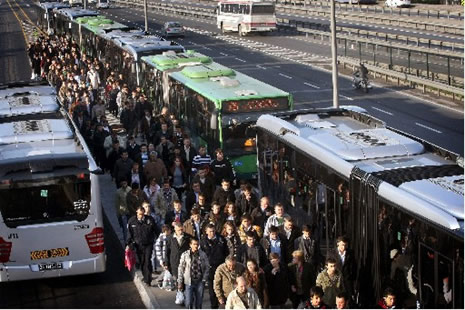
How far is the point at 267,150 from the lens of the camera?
21.3 m

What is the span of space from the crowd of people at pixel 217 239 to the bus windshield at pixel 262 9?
49.5 m

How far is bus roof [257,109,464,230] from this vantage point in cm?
1322

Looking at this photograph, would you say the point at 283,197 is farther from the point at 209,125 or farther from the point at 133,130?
the point at 133,130

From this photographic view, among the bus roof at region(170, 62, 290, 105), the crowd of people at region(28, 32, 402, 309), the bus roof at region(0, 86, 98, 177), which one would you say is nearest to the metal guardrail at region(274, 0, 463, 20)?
the bus roof at region(170, 62, 290, 105)

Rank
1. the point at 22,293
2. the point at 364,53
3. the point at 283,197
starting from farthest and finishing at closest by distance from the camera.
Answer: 1. the point at 364,53
2. the point at 283,197
3. the point at 22,293

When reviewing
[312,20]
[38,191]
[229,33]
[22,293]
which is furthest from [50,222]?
[312,20]

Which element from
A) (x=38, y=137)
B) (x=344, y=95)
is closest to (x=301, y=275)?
(x=38, y=137)

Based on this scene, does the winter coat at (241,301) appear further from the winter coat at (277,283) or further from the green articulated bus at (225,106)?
the green articulated bus at (225,106)

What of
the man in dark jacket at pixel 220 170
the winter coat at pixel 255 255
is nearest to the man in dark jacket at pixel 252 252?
the winter coat at pixel 255 255

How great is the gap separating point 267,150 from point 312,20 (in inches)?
2630

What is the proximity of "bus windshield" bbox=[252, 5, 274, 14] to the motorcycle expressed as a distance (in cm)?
2899

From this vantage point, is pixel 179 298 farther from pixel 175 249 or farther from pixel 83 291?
pixel 83 291

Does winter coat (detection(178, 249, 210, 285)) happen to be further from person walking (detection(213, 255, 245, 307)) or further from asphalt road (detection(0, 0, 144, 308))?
asphalt road (detection(0, 0, 144, 308))

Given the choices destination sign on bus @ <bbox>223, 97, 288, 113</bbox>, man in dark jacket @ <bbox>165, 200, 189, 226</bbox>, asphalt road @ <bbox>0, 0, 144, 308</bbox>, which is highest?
destination sign on bus @ <bbox>223, 97, 288, 113</bbox>
